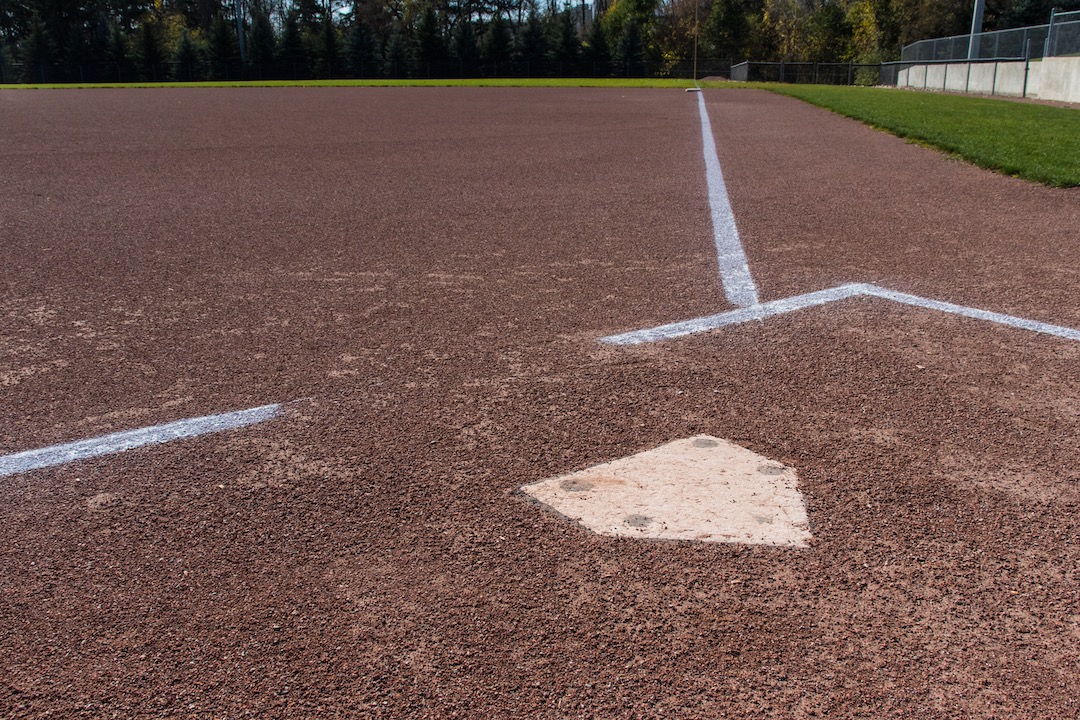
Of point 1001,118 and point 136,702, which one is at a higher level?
point 1001,118

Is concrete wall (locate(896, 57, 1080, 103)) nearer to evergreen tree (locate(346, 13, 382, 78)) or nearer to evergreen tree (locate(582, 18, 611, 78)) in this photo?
evergreen tree (locate(582, 18, 611, 78))

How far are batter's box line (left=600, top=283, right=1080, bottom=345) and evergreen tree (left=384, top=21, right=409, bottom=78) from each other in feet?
197

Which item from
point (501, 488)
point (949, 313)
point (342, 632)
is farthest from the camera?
point (949, 313)

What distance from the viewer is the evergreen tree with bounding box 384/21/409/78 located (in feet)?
199

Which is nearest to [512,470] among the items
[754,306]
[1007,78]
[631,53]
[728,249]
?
[754,306]

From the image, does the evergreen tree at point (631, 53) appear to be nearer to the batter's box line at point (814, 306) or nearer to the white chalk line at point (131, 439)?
the batter's box line at point (814, 306)

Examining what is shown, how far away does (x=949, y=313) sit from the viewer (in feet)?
14.9

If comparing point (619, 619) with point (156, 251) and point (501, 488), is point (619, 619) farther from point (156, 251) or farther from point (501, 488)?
point (156, 251)

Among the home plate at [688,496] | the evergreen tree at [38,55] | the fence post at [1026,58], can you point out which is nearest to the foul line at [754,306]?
the home plate at [688,496]

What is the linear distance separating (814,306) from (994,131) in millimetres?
10508

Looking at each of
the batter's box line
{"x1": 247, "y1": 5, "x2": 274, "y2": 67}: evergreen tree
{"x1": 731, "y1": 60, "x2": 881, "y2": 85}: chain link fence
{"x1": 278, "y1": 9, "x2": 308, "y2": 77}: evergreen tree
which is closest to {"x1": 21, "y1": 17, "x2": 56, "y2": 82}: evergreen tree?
{"x1": 247, "y1": 5, "x2": 274, "y2": 67}: evergreen tree

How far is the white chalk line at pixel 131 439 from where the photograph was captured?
297 cm

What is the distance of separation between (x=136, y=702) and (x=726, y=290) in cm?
387

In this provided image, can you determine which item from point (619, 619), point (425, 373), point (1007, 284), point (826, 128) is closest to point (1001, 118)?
point (826, 128)
